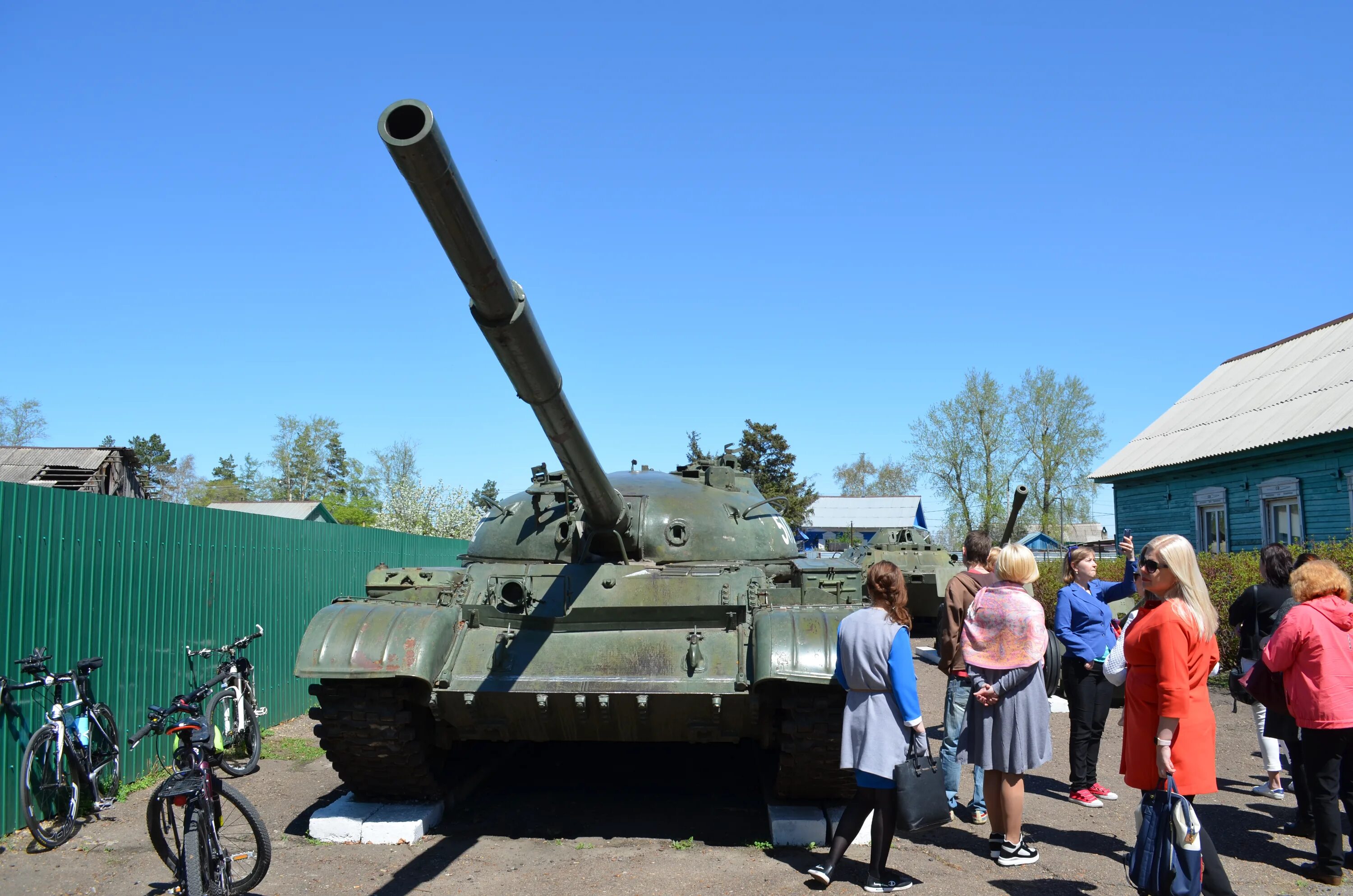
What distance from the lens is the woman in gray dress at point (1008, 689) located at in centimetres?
568

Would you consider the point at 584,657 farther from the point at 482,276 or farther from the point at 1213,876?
the point at 1213,876

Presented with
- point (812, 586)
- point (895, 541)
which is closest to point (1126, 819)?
point (812, 586)

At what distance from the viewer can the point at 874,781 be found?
5391mm

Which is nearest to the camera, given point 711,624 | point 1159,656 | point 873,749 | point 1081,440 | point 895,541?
point 1159,656

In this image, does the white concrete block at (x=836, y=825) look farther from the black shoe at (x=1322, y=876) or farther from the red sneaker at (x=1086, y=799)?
the black shoe at (x=1322, y=876)

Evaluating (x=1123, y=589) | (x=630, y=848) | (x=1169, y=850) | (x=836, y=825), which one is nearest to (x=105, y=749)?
(x=630, y=848)

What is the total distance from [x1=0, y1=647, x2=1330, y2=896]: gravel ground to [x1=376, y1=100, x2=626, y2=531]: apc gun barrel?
96.7 inches

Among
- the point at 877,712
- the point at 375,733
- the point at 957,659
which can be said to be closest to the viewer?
the point at 877,712

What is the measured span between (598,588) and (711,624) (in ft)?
2.68

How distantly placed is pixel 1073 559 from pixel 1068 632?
0.54 m

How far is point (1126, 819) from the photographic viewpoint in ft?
23.0

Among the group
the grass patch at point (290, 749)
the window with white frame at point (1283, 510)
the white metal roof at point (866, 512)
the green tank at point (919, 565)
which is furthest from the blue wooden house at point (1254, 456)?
the white metal roof at point (866, 512)

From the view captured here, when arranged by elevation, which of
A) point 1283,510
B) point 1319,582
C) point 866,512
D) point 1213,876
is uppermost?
point 866,512

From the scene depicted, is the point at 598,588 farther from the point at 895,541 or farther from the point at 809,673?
the point at 895,541
